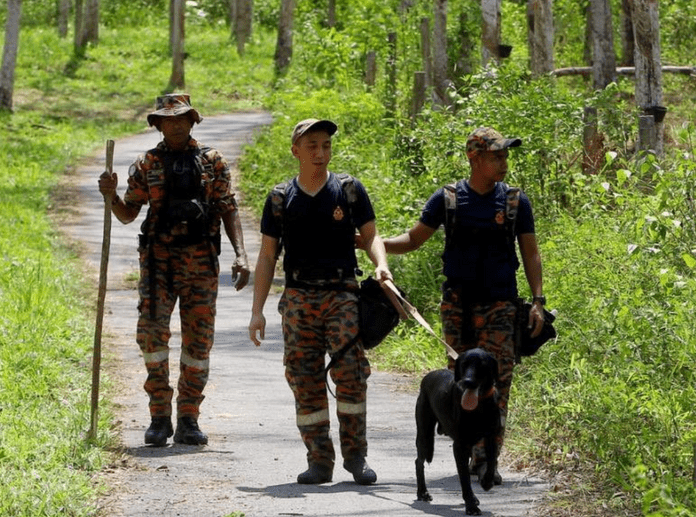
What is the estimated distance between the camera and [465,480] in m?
6.39

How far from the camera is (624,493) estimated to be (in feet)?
21.4

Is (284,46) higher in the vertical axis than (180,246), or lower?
higher

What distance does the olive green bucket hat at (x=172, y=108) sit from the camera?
809cm

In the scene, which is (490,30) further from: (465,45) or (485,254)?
(485,254)

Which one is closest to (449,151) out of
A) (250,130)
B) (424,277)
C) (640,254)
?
(424,277)

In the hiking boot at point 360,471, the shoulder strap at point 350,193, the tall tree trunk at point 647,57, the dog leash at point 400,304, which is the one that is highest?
the tall tree trunk at point 647,57

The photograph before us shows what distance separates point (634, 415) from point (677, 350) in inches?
17.8

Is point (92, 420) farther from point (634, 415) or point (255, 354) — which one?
point (255, 354)

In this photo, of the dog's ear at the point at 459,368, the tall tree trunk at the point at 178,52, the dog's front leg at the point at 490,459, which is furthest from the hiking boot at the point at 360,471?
the tall tree trunk at the point at 178,52

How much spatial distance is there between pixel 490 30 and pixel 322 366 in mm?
10681

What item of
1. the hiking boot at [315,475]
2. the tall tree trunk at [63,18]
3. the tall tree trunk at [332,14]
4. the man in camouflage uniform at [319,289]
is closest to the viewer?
the man in camouflage uniform at [319,289]

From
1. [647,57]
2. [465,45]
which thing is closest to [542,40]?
[647,57]

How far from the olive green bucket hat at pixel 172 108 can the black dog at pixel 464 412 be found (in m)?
2.36

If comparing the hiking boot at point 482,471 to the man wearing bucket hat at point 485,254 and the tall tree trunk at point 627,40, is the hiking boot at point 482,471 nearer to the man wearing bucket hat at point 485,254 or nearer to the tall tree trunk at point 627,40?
the man wearing bucket hat at point 485,254
